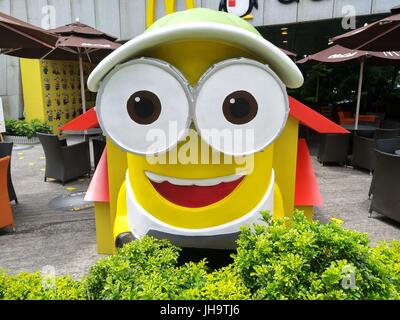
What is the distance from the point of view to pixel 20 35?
4625 millimetres

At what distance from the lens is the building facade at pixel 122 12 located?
904 cm

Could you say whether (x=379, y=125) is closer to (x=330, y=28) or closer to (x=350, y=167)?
(x=350, y=167)

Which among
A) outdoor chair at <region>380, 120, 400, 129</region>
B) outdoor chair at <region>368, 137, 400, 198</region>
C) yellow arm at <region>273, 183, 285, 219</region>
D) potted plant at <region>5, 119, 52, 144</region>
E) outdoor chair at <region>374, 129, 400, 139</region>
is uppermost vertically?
yellow arm at <region>273, 183, 285, 219</region>

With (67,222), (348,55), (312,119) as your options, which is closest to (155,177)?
(312,119)

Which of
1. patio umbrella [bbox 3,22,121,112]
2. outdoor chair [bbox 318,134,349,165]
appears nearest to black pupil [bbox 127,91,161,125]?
patio umbrella [bbox 3,22,121,112]

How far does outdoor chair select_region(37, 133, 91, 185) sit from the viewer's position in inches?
253

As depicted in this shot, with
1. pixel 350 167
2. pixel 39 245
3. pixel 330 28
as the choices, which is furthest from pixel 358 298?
pixel 330 28

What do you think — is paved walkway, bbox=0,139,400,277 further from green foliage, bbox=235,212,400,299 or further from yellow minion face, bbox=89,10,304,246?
green foliage, bbox=235,212,400,299

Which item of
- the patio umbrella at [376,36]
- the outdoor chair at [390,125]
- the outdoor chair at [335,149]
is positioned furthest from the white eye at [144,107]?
the outdoor chair at [390,125]

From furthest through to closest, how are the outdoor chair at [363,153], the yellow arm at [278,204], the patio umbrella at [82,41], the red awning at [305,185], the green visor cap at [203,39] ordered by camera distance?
the outdoor chair at [363,153]
the patio umbrella at [82,41]
the red awning at [305,185]
the yellow arm at [278,204]
the green visor cap at [203,39]

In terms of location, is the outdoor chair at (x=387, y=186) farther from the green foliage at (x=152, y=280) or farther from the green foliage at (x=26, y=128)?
the green foliage at (x=26, y=128)

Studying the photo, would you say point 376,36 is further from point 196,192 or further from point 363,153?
point 196,192

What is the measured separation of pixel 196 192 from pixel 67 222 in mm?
2863

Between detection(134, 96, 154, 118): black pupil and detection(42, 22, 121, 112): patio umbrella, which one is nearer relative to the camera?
detection(134, 96, 154, 118): black pupil
